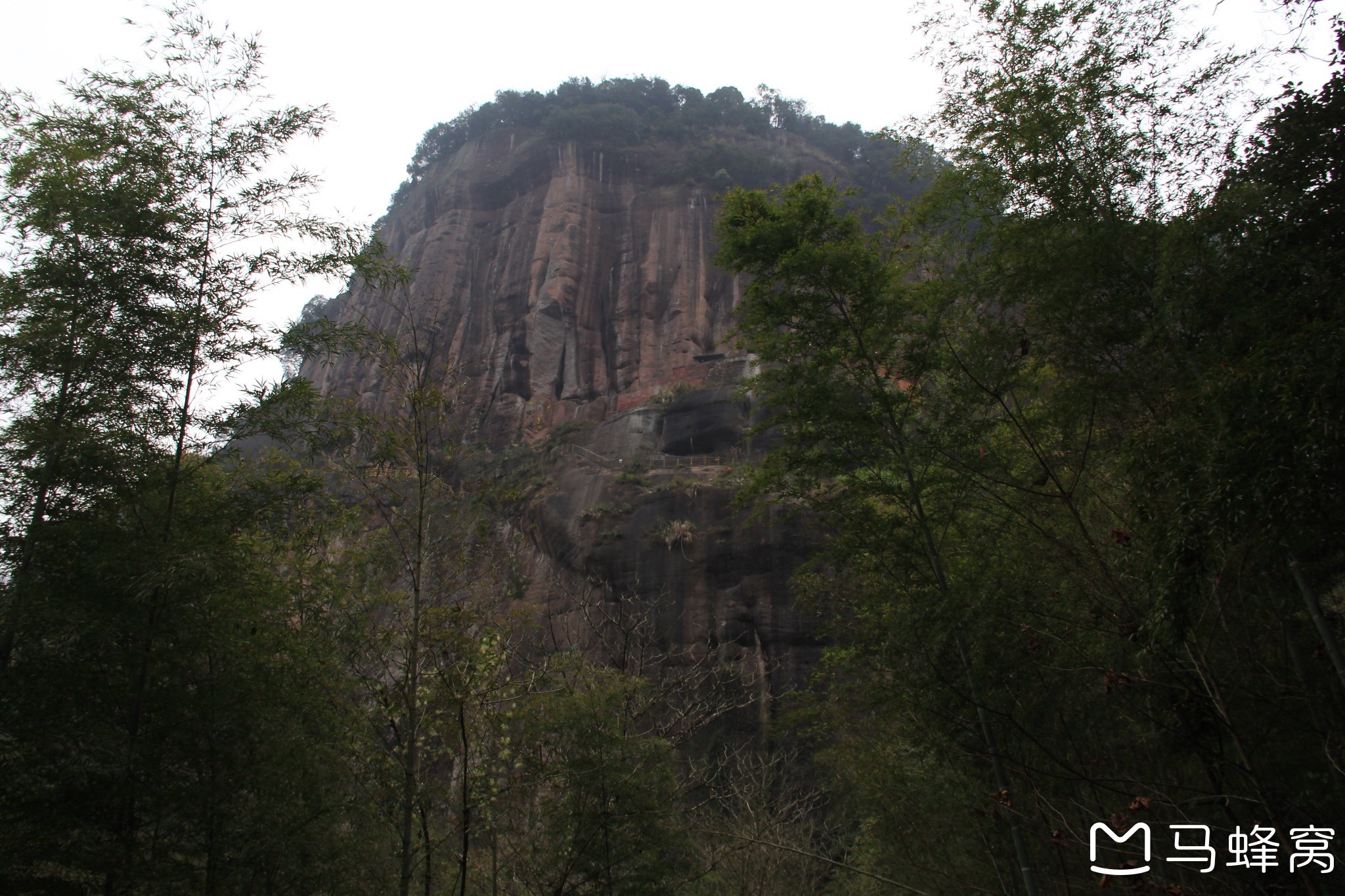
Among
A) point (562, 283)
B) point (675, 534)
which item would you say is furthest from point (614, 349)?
point (675, 534)

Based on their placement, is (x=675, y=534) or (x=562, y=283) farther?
(x=562, y=283)

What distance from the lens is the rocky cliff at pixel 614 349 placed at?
15.7 metres

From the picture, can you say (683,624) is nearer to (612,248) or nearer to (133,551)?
(133,551)

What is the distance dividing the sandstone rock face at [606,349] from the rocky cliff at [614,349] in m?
0.06

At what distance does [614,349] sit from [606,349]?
0.38 metres

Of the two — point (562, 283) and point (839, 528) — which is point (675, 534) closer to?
point (839, 528)

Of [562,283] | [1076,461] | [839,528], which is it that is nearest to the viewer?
[1076,461]

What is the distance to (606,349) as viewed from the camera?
90.2 feet

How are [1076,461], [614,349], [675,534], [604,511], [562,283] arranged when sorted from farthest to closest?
[562,283] → [614,349] → [604,511] → [675,534] → [1076,461]

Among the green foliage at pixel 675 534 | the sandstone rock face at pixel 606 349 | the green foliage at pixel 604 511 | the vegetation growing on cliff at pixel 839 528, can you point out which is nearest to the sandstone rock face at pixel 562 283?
the sandstone rock face at pixel 606 349

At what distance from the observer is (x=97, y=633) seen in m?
3.83

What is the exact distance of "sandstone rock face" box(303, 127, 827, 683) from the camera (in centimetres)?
1562

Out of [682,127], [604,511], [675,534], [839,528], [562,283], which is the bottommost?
[839,528]

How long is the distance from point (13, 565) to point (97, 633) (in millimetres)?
583
